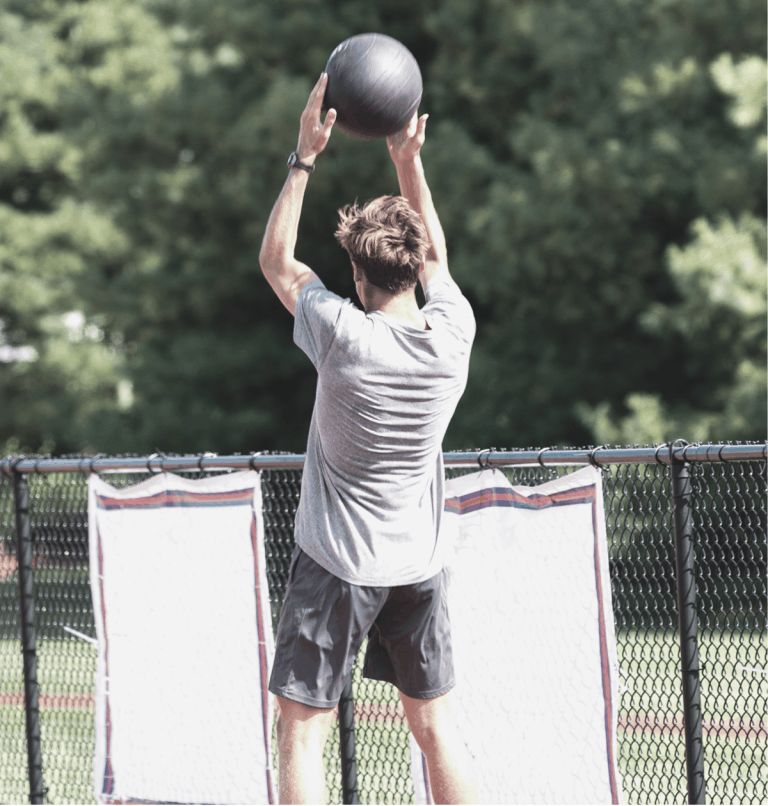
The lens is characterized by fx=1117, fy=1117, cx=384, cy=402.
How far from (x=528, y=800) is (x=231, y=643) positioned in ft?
4.77

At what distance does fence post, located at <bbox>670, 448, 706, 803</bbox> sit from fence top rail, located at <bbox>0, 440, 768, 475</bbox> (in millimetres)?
92

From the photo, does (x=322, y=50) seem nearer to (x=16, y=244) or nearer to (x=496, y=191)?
(x=496, y=191)

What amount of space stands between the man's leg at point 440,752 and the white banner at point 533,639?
0.56 metres

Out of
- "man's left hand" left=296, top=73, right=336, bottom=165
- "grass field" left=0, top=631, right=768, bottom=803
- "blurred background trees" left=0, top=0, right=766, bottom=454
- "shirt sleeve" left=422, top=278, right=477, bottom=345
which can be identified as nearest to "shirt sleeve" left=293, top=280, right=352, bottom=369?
"shirt sleeve" left=422, top=278, right=477, bottom=345

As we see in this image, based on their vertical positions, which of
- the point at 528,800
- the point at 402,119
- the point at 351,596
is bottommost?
the point at 528,800

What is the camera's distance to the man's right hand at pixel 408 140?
4066 millimetres

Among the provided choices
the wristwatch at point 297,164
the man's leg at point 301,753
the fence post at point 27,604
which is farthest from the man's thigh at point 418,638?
Result: the fence post at point 27,604

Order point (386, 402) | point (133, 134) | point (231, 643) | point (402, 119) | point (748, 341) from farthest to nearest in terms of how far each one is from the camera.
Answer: point (133, 134), point (748, 341), point (231, 643), point (402, 119), point (386, 402)

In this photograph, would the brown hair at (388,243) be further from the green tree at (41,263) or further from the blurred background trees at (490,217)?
the green tree at (41,263)

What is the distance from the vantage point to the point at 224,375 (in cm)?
1855

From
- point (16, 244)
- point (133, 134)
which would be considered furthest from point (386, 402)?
point (16, 244)

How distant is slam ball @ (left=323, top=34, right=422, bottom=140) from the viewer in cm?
391

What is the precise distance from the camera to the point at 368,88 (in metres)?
3.91

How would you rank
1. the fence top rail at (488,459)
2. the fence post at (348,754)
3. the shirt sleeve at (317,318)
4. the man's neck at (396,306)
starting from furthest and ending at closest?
the fence post at (348,754)
the fence top rail at (488,459)
the man's neck at (396,306)
the shirt sleeve at (317,318)
